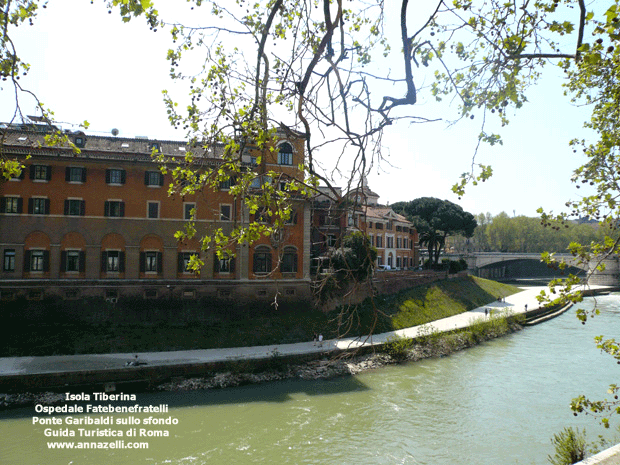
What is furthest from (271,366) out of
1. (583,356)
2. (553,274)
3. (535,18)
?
(553,274)

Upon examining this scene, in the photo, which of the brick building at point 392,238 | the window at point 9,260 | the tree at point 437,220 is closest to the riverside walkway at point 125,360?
the window at point 9,260

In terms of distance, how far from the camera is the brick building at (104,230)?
78.0ft

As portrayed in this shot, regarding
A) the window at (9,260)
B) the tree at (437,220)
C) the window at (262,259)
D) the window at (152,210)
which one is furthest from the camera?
the tree at (437,220)

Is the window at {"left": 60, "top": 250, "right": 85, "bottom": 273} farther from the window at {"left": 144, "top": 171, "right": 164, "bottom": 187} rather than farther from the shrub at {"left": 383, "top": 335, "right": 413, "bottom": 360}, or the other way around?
the shrub at {"left": 383, "top": 335, "right": 413, "bottom": 360}

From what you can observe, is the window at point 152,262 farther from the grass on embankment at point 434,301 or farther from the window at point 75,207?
the grass on embankment at point 434,301

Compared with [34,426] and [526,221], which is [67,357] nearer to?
[34,426]

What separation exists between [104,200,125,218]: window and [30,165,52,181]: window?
3132 millimetres

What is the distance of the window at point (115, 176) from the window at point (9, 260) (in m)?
5.83

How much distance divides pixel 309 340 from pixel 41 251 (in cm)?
Result: 1476

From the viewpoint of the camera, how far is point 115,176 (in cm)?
2527

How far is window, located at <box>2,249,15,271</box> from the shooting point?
23477 millimetres

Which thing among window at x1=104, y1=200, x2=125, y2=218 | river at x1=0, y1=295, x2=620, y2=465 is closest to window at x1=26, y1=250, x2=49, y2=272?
window at x1=104, y1=200, x2=125, y2=218

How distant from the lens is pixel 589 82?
24.7ft

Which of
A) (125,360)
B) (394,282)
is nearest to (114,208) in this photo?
(125,360)
